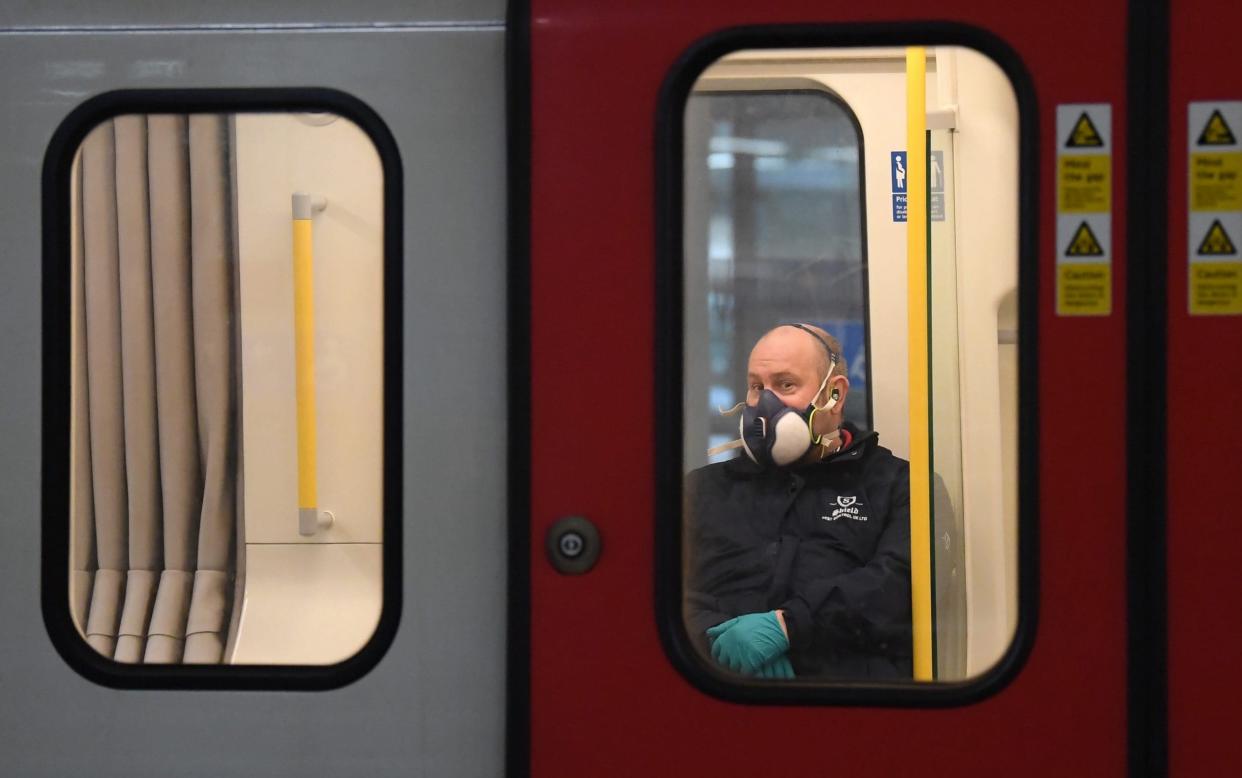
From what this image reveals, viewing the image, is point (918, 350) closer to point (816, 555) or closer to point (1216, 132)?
point (816, 555)

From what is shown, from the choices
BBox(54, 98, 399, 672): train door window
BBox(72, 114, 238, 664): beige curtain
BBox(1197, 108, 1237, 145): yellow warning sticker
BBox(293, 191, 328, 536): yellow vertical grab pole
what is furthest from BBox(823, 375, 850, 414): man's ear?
BBox(72, 114, 238, 664): beige curtain

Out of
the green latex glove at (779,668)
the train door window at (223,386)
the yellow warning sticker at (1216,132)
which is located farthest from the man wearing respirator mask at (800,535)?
the yellow warning sticker at (1216,132)

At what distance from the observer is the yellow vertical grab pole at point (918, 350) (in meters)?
2.32

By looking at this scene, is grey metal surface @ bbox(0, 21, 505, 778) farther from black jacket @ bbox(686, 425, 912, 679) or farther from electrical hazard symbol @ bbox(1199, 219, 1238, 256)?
electrical hazard symbol @ bbox(1199, 219, 1238, 256)

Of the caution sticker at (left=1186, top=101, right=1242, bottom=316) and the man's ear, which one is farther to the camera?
the man's ear

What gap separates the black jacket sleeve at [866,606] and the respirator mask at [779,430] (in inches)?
8.1

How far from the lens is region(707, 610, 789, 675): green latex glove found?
82.3 inches

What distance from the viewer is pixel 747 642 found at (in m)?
2.10

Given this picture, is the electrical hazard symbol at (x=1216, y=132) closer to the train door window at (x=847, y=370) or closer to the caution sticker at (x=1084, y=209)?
the caution sticker at (x=1084, y=209)

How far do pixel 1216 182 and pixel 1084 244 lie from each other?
23 cm

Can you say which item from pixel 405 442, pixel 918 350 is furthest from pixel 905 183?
pixel 405 442

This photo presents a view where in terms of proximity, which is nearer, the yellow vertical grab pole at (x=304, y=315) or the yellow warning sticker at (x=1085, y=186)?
the yellow warning sticker at (x=1085, y=186)

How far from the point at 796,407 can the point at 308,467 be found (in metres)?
0.92

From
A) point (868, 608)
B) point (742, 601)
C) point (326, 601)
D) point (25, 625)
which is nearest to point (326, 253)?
point (326, 601)
